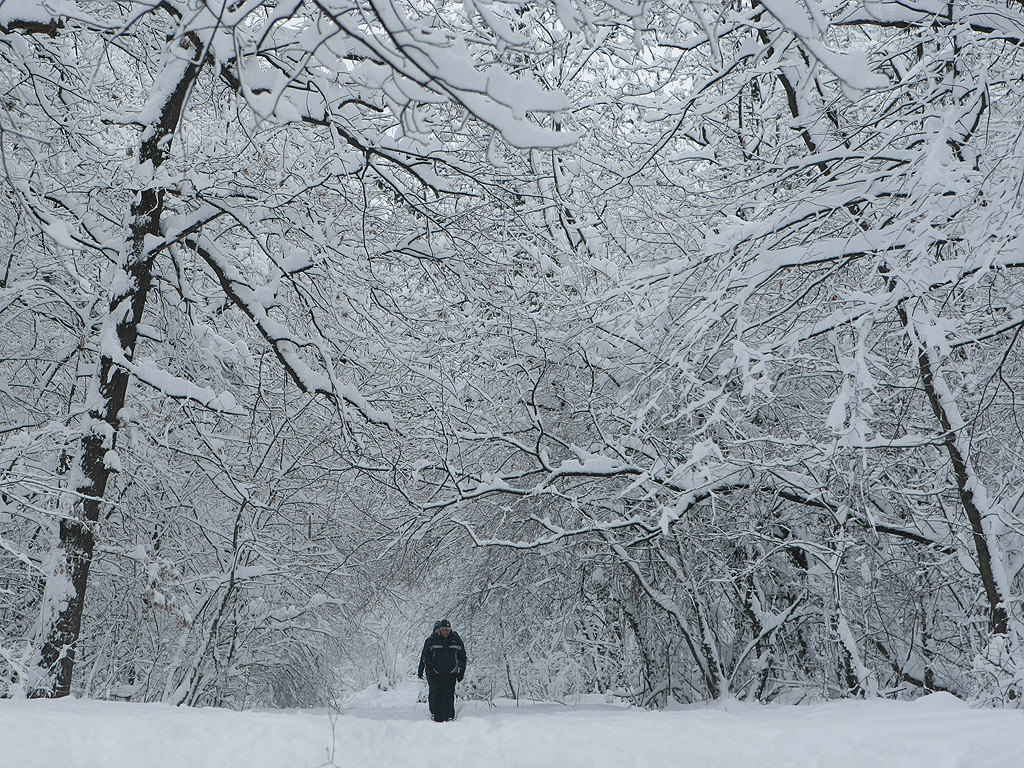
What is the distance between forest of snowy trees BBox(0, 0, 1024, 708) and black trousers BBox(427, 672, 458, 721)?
1.63 m

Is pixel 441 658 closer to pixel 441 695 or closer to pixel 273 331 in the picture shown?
pixel 441 695

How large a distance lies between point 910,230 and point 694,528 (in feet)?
19.8

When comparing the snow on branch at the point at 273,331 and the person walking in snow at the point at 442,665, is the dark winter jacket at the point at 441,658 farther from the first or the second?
the snow on branch at the point at 273,331

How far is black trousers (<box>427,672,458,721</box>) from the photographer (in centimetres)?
1061

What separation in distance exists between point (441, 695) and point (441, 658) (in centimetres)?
58

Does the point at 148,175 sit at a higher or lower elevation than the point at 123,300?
higher

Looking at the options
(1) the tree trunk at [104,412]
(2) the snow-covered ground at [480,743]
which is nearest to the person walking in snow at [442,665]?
(1) the tree trunk at [104,412]

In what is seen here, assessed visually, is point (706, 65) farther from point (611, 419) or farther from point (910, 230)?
point (910, 230)

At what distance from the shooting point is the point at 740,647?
467 inches

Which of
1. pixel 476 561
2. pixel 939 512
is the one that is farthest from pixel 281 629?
pixel 939 512

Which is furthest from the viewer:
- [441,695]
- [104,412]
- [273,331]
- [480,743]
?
[441,695]

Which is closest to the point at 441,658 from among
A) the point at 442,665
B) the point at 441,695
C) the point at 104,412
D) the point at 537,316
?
the point at 442,665

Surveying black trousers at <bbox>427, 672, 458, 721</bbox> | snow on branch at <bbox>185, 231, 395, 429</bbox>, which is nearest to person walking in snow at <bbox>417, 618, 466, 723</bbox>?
black trousers at <bbox>427, 672, 458, 721</bbox>

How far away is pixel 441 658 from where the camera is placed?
10453 millimetres
